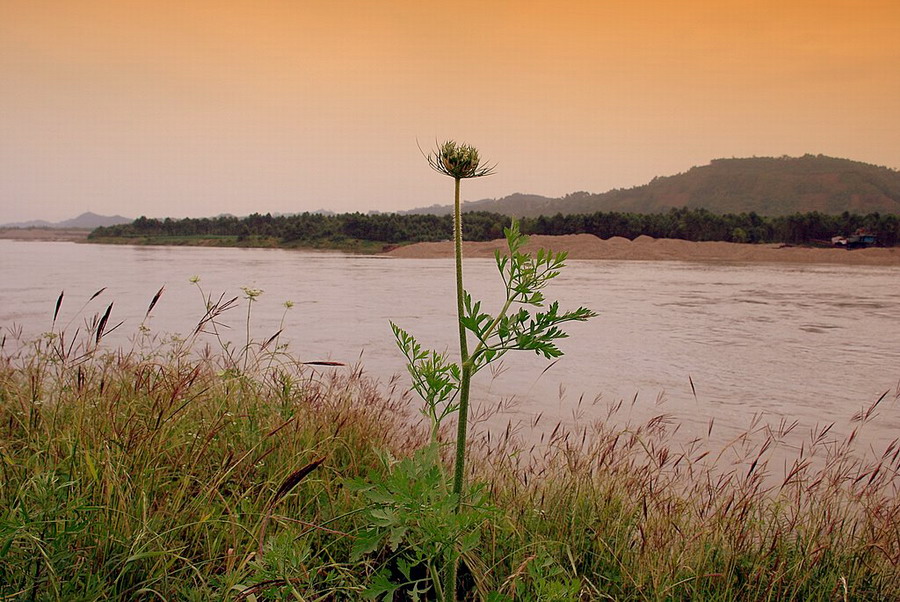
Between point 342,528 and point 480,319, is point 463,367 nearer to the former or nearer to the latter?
point 480,319

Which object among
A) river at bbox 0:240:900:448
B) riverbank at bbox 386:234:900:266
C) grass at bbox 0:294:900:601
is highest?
riverbank at bbox 386:234:900:266

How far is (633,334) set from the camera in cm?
888

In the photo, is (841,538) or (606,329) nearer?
(841,538)

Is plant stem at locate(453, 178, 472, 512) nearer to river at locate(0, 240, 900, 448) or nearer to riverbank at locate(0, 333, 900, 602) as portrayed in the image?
riverbank at locate(0, 333, 900, 602)

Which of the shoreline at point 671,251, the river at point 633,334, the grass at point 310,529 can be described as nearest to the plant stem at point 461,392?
the grass at point 310,529

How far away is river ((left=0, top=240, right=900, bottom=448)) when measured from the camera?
5168mm

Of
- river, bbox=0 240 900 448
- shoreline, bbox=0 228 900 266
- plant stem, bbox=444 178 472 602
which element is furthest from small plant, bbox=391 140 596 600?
shoreline, bbox=0 228 900 266

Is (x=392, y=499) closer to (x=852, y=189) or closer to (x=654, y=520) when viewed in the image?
(x=654, y=520)

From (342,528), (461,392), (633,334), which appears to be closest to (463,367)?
(461,392)

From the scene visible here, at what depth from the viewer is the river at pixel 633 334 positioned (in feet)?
17.0

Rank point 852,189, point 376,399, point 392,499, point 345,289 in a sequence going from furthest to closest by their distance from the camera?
1. point 852,189
2. point 345,289
3. point 376,399
4. point 392,499

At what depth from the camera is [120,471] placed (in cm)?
234

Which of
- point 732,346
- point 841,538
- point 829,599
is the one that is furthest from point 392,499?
point 732,346

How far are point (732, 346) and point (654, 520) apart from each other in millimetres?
6311
